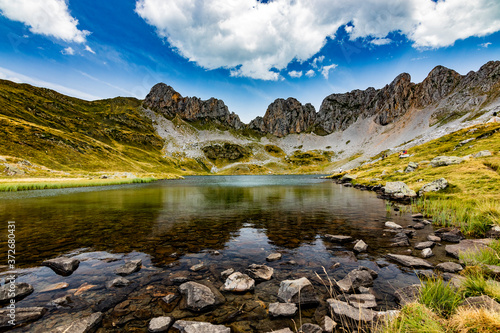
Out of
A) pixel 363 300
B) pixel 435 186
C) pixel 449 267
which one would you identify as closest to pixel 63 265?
pixel 363 300

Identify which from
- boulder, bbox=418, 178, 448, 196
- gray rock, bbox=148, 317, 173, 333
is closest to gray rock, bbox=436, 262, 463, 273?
gray rock, bbox=148, 317, 173, 333

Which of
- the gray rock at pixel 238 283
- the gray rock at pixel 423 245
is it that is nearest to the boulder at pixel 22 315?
the gray rock at pixel 238 283

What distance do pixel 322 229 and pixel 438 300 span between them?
1350cm

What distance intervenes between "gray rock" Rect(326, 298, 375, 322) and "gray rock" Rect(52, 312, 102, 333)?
8175 millimetres

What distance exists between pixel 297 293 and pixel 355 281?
306 cm

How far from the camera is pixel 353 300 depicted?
7.96 metres

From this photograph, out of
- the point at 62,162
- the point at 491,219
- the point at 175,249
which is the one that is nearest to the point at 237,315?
the point at 175,249

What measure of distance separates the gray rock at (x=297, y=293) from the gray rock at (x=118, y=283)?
7303mm

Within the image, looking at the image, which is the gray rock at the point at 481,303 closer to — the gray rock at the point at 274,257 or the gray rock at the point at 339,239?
the gray rock at the point at 274,257

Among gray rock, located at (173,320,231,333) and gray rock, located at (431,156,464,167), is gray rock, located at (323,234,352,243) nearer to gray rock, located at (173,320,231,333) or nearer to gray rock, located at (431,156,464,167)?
gray rock, located at (173,320,231,333)

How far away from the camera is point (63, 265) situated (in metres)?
11.2

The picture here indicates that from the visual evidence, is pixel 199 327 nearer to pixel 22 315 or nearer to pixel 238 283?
pixel 238 283

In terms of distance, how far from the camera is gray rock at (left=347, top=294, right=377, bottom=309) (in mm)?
7523

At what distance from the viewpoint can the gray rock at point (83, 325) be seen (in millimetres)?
6453
